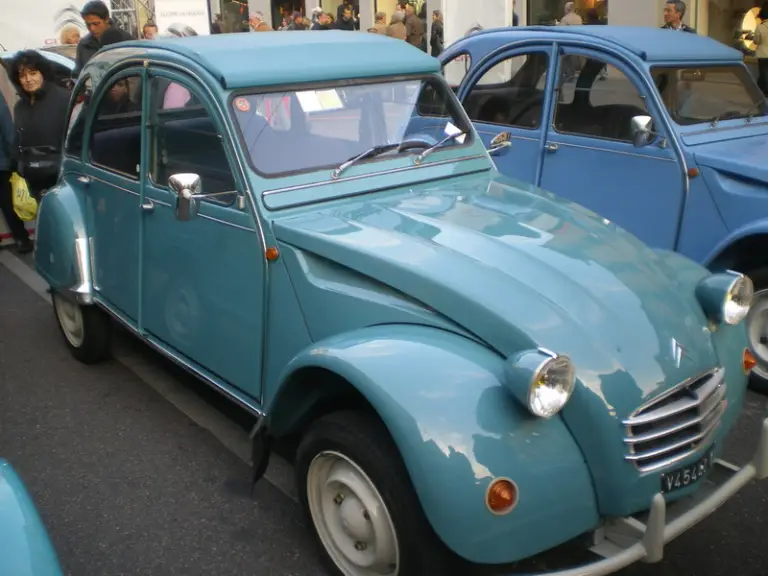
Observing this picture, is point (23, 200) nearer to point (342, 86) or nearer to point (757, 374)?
point (342, 86)

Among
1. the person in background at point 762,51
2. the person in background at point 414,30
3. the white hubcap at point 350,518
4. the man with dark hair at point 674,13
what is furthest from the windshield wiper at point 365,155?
the person in background at point 414,30

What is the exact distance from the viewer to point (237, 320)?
138 inches

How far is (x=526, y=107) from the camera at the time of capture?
Result: 19.1 feet

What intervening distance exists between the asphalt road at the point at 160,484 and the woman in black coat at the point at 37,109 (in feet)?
7.84

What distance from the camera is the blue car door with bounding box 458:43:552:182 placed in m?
5.67

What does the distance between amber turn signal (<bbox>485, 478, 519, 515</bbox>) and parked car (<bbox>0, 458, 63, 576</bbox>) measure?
116 cm

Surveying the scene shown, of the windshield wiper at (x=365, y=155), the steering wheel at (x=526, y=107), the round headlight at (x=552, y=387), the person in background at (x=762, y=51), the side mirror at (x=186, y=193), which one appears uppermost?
the person in background at (x=762, y=51)

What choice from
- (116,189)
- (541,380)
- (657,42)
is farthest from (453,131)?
(657,42)

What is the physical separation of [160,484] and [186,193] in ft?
4.46

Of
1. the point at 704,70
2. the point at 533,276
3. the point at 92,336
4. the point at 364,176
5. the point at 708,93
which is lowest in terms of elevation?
the point at 92,336

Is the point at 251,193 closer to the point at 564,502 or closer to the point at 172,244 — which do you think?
the point at 172,244

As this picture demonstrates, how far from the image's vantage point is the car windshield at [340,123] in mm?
3523

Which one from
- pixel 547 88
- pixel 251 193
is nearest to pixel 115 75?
pixel 251 193

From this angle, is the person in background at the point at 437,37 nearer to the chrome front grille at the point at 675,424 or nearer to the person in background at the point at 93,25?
the person in background at the point at 93,25
